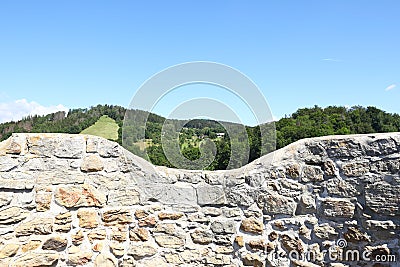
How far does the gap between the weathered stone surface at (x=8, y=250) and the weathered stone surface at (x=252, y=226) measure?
1696mm

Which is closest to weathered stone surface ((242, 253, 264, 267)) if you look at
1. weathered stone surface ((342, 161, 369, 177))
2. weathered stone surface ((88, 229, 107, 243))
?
weathered stone surface ((342, 161, 369, 177))

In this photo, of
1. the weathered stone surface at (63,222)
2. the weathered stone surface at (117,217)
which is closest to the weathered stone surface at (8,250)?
the weathered stone surface at (63,222)

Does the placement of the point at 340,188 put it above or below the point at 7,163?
below

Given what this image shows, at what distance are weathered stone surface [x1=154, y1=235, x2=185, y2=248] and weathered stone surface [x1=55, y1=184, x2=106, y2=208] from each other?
1.83 feet

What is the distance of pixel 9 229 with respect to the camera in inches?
95.0

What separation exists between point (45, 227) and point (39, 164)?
1.55 feet

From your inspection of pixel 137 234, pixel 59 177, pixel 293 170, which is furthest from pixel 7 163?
pixel 293 170

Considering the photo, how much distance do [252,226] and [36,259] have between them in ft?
5.42

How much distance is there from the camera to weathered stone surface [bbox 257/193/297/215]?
2576mm

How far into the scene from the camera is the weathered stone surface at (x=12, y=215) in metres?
2.39

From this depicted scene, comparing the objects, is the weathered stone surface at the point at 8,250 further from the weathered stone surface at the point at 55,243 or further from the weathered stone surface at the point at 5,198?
the weathered stone surface at the point at 5,198

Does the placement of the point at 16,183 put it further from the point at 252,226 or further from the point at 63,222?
the point at 252,226

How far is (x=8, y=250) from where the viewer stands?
94.6 inches

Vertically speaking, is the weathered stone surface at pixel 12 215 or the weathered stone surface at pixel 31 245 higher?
the weathered stone surface at pixel 12 215
